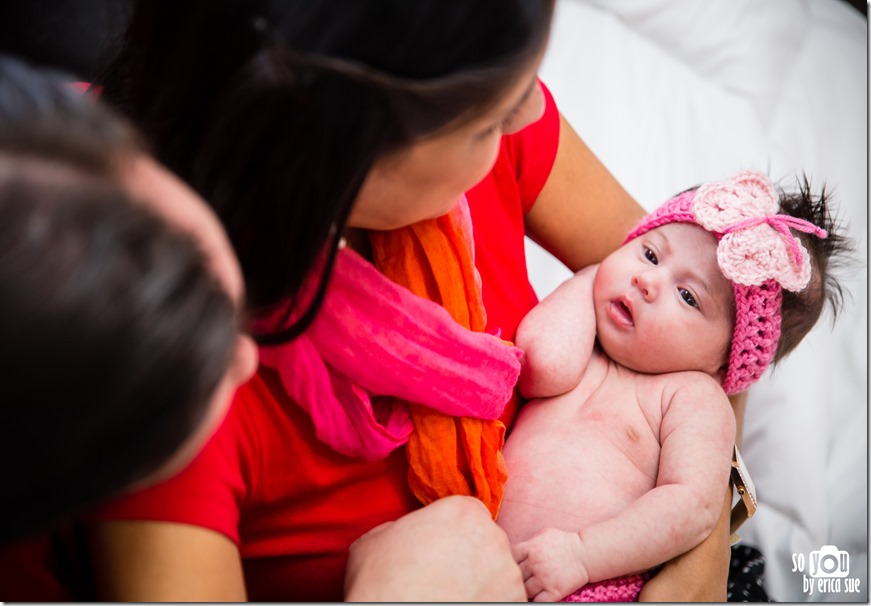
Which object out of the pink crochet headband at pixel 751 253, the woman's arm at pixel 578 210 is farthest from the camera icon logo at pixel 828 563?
the woman's arm at pixel 578 210

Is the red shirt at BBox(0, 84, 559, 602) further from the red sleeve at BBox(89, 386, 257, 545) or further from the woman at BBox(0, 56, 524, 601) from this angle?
the woman at BBox(0, 56, 524, 601)

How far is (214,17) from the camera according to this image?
0.69m

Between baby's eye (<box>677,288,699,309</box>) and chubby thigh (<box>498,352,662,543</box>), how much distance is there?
13 centimetres

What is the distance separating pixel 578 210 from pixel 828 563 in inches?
33.2

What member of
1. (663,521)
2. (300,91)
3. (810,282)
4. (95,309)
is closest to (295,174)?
(300,91)

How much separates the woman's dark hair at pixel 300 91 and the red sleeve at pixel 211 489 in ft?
0.61

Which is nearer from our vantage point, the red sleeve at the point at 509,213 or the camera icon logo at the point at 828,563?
the red sleeve at the point at 509,213

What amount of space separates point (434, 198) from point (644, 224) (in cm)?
59

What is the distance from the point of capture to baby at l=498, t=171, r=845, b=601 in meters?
1.10

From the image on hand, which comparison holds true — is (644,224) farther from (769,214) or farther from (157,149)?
(157,149)

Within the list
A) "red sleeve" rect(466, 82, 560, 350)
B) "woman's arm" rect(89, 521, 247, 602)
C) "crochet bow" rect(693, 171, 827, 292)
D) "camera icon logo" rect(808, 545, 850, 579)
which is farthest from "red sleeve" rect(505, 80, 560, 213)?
"camera icon logo" rect(808, 545, 850, 579)

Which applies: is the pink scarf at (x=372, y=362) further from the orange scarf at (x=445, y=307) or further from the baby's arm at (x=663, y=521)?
the baby's arm at (x=663, y=521)

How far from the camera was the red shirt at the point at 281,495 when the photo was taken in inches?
33.9

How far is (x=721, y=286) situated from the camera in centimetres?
126
